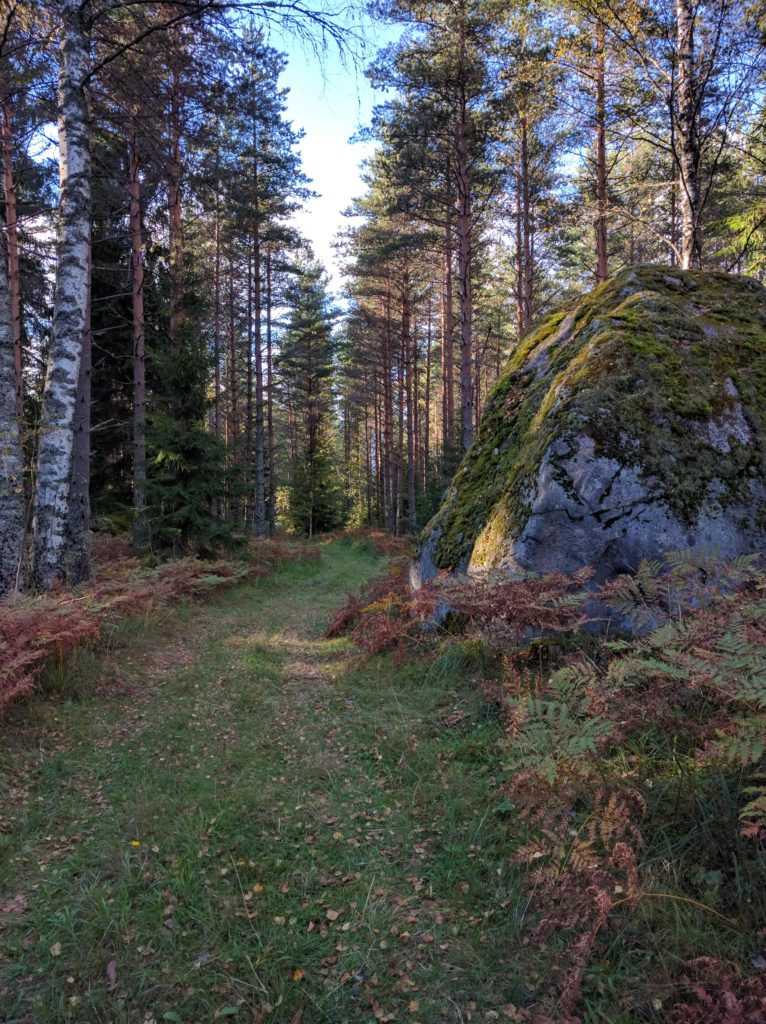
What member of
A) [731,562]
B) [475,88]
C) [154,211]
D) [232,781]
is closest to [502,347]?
[475,88]

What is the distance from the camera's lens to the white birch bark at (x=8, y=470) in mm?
5875

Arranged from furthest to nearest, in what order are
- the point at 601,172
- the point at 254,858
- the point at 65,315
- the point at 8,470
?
the point at 601,172 < the point at 65,315 < the point at 8,470 < the point at 254,858

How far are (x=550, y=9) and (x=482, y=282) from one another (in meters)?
11.5

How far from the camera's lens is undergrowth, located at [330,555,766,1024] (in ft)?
6.41

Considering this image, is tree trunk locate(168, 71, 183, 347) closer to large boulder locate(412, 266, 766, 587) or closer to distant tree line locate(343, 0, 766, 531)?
distant tree line locate(343, 0, 766, 531)

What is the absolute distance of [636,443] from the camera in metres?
4.89

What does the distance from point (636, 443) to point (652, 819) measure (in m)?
3.33

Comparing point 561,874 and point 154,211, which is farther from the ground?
point 154,211

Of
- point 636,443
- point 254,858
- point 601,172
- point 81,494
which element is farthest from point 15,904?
point 601,172

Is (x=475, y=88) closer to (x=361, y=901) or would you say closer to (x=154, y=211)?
(x=154, y=211)

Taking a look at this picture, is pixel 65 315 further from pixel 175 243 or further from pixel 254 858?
pixel 175 243

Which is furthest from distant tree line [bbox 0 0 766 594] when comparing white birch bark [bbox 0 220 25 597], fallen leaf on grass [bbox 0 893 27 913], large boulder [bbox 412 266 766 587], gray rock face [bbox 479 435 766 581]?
gray rock face [bbox 479 435 766 581]

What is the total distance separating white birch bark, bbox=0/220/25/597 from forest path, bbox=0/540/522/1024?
174 centimetres

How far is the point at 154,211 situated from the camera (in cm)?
1361
